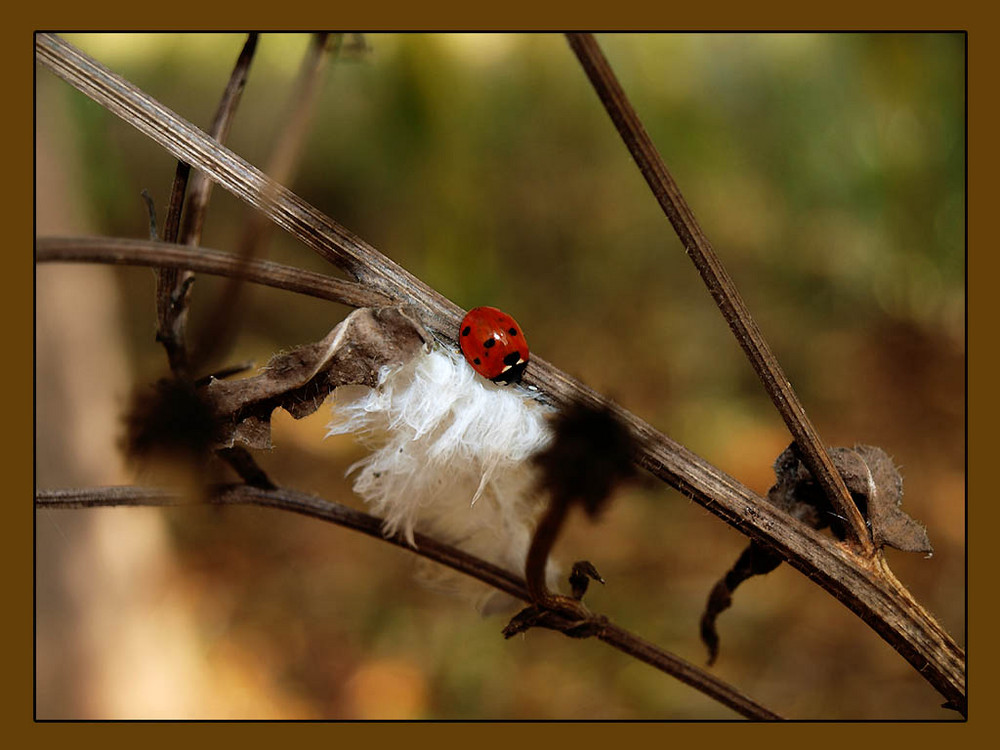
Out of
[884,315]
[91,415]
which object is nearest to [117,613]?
[91,415]

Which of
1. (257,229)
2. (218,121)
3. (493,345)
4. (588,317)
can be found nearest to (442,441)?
(493,345)

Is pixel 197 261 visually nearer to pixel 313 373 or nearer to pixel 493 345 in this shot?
pixel 313 373

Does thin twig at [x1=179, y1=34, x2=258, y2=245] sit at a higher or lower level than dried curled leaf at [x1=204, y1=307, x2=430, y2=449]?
higher

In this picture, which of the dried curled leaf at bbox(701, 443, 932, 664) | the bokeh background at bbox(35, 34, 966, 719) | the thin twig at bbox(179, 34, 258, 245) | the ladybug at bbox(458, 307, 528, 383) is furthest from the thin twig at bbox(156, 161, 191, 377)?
the bokeh background at bbox(35, 34, 966, 719)

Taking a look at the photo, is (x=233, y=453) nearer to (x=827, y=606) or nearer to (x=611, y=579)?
(x=611, y=579)

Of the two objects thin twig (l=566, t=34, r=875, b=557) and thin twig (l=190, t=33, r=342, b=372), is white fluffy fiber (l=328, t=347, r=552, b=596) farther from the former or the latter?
thin twig (l=566, t=34, r=875, b=557)

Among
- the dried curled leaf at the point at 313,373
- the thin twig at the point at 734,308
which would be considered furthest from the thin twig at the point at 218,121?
the thin twig at the point at 734,308
